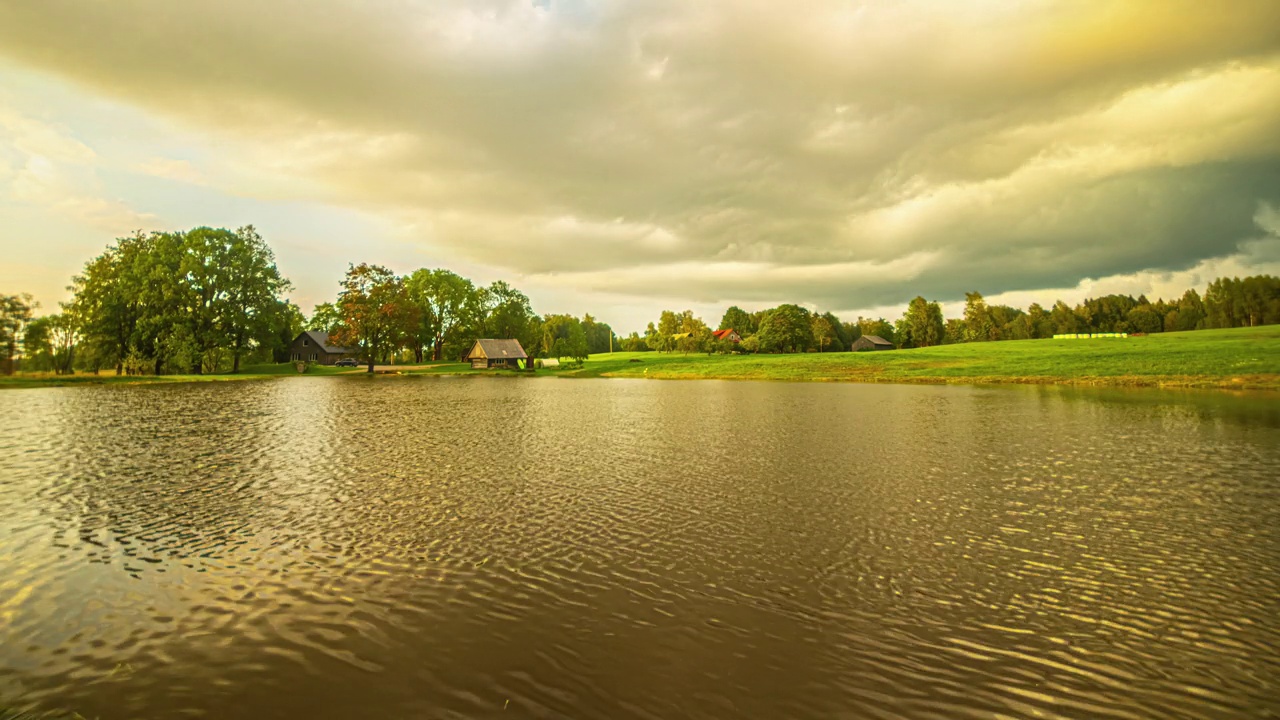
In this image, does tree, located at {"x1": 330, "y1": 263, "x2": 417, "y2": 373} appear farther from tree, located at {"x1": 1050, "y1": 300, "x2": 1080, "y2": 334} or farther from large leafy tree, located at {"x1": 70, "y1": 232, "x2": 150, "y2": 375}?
tree, located at {"x1": 1050, "y1": 300, "x2": 1080, "y2": 334}

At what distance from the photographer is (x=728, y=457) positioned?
23.1 meters

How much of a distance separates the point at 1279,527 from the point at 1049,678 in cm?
1225

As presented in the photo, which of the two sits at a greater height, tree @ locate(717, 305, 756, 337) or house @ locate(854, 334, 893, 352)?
tree @ locate(717, 305, 756, 337)

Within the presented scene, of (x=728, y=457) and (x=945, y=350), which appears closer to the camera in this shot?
(x=728, y=457)

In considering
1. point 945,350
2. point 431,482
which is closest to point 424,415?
point 431,482

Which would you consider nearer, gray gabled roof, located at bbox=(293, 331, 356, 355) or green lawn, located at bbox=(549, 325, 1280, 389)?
green lawn, located at bbox=(549, 325, 1280, 389)

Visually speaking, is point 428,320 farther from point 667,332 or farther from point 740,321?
point 740,321

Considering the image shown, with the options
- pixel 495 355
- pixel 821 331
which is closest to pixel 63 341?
pixel 495 355

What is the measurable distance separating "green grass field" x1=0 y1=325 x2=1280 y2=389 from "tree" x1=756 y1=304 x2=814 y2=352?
141 ft

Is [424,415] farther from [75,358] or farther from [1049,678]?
[75,358]

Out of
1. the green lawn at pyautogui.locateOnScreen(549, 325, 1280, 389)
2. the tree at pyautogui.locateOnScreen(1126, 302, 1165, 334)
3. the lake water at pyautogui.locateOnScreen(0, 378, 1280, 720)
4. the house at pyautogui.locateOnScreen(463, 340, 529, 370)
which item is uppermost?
the tree at pyautogui.locateOnScreen(1126, 302, 1165, 334)

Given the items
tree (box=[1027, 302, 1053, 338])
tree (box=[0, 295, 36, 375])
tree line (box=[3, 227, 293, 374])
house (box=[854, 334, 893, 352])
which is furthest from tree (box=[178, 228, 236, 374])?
tree (box=[1027, 302, 1053, 338])

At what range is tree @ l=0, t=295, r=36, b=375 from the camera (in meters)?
72.1

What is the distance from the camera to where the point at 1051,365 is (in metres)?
71.5
